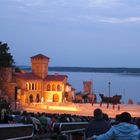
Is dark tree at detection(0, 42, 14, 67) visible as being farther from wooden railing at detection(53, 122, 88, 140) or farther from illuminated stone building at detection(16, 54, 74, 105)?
wooden railing at detection(53, 122, 88, 140)

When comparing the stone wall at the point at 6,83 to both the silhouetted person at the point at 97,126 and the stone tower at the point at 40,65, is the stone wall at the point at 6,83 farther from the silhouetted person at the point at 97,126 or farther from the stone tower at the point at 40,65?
the silhouetted person at the point at 97,126

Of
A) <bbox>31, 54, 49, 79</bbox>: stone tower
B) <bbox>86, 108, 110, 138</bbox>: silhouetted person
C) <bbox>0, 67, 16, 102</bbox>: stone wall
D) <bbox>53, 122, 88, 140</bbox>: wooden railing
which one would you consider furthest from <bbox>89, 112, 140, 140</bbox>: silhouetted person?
<bbox>31, 54, 49, 79</bbox>: stone tower

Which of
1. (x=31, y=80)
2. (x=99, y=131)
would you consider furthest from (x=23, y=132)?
(x=31, y=80)

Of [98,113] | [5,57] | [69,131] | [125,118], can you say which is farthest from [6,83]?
[125,118]

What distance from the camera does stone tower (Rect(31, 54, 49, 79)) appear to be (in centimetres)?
7119

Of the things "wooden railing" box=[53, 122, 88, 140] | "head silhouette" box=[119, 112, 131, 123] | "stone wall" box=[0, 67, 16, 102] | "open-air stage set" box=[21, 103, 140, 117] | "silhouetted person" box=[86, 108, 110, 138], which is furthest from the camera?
"stone wall" box=[0, 67, 16, 102]

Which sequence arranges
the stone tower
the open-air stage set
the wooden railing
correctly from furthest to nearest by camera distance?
the stone tower → the open-air stage set → the wooden railing

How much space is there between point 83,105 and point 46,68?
37.3 feet

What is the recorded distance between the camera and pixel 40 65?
7156 centimetres

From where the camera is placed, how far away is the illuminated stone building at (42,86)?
67.1 m

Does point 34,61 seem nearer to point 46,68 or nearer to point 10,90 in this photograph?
point 46,68

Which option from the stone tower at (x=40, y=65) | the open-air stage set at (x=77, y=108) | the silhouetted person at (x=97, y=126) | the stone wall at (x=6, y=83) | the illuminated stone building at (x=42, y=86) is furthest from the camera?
the stone tower at (x=40, y=65)

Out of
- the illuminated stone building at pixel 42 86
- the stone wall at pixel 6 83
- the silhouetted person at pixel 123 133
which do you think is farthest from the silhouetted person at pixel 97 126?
the illuminated stone building at pixel 42 86

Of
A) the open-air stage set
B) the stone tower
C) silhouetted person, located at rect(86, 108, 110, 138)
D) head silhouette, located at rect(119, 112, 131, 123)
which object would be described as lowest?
the open-air stage set
